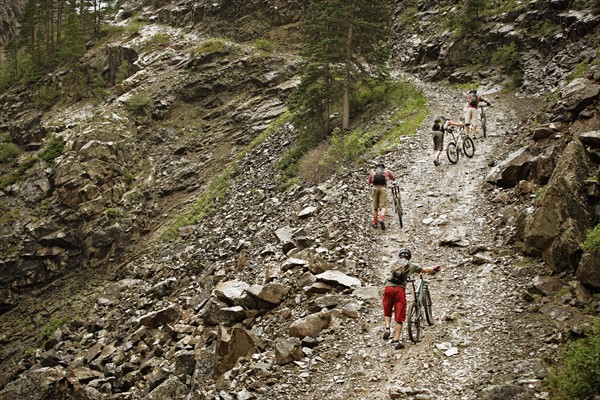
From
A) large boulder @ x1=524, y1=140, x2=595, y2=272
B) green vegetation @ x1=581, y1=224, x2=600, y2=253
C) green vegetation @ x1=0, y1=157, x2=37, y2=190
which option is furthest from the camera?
green vegetation @ x1=0, y1=157, x2=37, y2=190

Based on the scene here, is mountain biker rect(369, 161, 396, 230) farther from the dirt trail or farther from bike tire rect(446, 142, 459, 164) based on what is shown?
bike tire rect(446, 142, 459, 164)

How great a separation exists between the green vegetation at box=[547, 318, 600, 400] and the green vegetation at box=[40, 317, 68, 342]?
2622cm

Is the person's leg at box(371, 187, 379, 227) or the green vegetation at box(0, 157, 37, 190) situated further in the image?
the green vegetation at box(0, 157, 37, 190)

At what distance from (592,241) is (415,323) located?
3799 millimetres

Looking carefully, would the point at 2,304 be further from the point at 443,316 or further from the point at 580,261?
A: the point at 580,261

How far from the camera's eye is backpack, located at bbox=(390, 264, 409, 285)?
32.0 ft

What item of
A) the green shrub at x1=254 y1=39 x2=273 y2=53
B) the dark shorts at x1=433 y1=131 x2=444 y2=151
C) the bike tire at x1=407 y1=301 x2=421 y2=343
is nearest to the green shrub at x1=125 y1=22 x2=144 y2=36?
the green shrub at x1=254 y1=39 x2=273 y2=53

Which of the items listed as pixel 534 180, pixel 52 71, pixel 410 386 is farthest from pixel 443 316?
pixel 52 71

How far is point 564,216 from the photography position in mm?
10336

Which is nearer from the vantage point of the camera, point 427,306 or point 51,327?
point 427,306

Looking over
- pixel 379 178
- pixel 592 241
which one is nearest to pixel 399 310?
pixel 592 241

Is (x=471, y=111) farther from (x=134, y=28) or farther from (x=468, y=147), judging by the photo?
(x=134, y=28)

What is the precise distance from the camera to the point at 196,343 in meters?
14.1

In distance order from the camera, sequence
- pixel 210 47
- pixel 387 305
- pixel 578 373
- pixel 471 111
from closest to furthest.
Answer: pixel 578 373 < pixel 387 305 < pixel 471 111 < pixel 210 47
